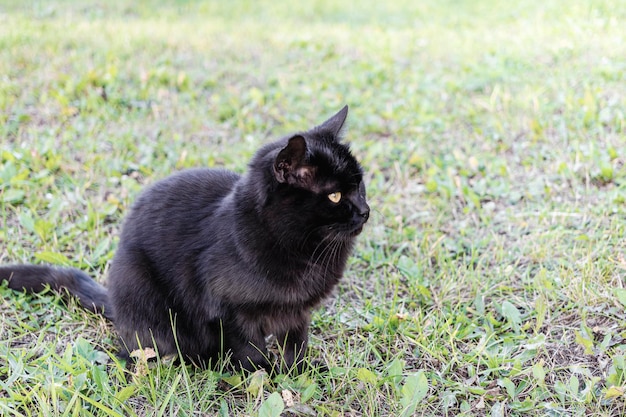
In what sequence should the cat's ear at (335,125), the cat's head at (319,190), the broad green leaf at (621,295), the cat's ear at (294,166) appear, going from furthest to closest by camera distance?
the broad green leaf at (621,295) < the cat's ear at (335,125) < the cat's head at (319,190) < the cat's ear at (294,166)

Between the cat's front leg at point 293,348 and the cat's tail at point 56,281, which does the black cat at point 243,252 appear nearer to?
the cat's front leg at point 293,348

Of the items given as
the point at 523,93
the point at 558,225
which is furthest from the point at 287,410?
the point at 523,93

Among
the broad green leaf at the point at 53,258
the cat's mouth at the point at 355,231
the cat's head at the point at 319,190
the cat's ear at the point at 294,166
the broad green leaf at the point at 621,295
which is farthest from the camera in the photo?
the broad green leaf at the point at 53,258

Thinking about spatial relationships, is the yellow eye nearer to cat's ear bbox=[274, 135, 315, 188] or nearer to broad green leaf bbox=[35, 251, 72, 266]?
cat's ear bbox=[274, 135, 315, 188]

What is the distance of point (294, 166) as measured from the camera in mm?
2055

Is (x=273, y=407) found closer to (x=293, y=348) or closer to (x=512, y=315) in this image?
(x=293, y=348)

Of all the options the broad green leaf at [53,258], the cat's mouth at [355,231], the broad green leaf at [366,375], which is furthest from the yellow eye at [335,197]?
the broad green leaf at [53,258]

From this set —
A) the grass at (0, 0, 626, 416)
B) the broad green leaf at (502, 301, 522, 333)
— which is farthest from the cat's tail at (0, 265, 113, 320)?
the broad green leaf at (502, 301, 522, 333)

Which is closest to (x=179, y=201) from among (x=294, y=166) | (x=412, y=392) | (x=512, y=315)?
(x=294, y=166)

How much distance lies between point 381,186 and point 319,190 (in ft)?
5.38

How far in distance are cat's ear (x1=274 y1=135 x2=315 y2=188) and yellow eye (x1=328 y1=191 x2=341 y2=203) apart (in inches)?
3.5

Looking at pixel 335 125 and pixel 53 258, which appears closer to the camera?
pixel 335 125

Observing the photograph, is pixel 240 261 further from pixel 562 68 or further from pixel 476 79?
pixel 562 68

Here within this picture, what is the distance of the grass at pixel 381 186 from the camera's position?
88.4 inches
